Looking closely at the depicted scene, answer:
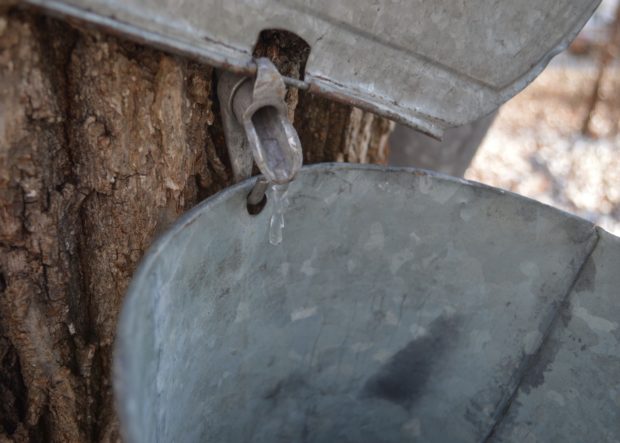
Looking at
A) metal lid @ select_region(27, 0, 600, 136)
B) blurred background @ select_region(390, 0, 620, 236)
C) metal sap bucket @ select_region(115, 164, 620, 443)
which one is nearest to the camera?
metal lid @ select_region(27, 0, 600, 136)

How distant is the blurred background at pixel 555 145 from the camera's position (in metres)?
2.18

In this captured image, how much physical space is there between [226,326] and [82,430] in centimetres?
34

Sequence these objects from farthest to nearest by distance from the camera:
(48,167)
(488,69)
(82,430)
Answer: (82,430), (488,69), (48,167)

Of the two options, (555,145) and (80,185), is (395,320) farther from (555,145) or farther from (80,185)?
(555,145)

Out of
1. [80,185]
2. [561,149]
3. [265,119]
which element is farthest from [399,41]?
[561,149]

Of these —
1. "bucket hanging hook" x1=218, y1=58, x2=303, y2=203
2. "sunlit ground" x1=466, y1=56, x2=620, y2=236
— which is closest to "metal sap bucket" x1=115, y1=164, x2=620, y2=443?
"bucket hanging hook" x1=218, y1=58, x2=303, y2=203

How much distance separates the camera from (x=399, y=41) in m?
0.92

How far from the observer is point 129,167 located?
36.4 inches

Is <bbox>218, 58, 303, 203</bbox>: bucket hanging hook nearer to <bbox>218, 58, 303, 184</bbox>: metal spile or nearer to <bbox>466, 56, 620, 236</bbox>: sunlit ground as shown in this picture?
<bbox>218, 58, 303, 184</bbox>: metal spile

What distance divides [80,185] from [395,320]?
2.15ft

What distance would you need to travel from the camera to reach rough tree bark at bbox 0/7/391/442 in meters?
0.82

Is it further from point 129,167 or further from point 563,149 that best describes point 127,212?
point 563,149

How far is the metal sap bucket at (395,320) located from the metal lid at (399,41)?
0.44ft

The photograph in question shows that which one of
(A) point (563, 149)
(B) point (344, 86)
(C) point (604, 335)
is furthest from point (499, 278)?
(A) point (563, 149)
